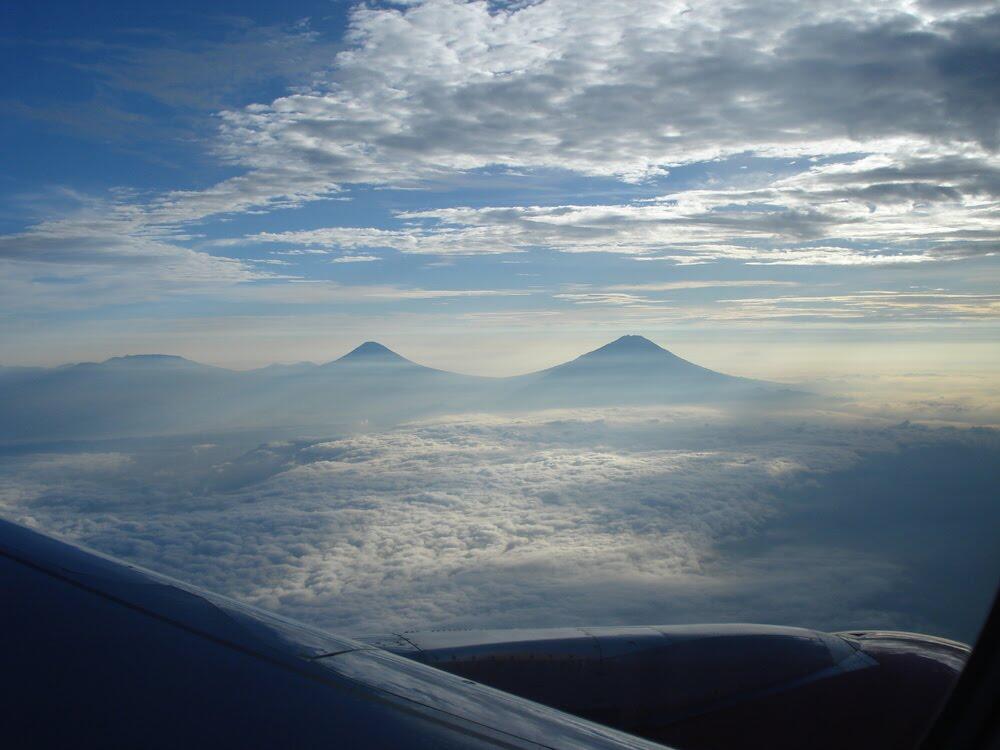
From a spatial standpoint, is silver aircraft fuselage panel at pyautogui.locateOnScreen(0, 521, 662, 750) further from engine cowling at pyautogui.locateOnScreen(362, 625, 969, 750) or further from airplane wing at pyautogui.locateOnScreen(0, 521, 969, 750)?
engine cowling at pyautogui.locateOnScreen(362, 625, 969, 750)

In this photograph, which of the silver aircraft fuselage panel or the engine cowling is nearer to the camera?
the silver aircraft fuselage panel

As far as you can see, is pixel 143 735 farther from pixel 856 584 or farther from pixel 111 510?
pixel 111 510

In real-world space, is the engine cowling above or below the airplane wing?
below

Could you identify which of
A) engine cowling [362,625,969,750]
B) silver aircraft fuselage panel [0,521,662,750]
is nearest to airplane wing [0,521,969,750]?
silver aircraft fuselage panel [0,521,662,750]

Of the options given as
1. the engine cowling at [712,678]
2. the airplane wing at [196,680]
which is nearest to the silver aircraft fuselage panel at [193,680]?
the airplane wing at [196,680]

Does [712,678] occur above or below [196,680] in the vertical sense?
below

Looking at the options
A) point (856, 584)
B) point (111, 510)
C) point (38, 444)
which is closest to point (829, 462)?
point (856, 584)

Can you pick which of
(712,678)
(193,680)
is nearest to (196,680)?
(193,680)

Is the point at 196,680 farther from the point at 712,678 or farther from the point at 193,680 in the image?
the point at 712,678

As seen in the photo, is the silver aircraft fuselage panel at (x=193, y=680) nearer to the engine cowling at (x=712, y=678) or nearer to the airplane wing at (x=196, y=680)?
the airplane wing at (x=196, y=680)
